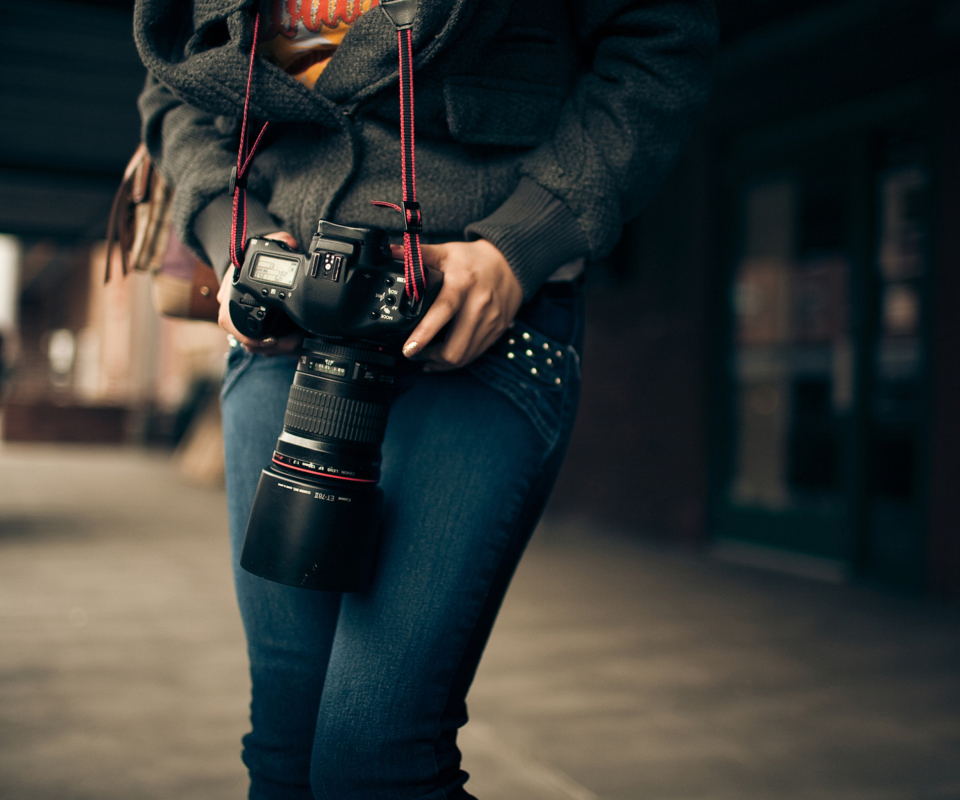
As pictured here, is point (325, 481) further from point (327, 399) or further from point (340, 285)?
point (340, 285)

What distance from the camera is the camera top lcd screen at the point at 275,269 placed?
0.81 m

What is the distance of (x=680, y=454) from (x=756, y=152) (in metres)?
1.85

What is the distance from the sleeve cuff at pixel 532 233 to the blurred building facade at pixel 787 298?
3.79 m

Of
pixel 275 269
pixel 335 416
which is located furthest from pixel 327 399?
pixel 275 269

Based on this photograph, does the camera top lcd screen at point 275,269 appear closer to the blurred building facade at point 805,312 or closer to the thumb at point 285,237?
the thumb at point 285,237

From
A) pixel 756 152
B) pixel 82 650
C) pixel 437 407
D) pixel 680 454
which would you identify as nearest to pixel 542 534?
pixel 680 454

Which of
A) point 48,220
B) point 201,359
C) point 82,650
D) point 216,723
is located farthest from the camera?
point 201,359

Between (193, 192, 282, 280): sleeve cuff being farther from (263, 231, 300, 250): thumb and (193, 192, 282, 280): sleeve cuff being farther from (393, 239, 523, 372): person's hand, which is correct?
(393, 239, 523, 372): person's hand

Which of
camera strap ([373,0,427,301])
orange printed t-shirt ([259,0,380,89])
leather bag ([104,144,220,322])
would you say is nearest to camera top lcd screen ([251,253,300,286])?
camera strap ([373,0,427,301])

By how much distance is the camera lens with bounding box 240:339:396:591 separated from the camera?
2.68 feet

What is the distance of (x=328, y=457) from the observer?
2.72 feet

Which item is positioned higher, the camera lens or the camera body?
the camera body

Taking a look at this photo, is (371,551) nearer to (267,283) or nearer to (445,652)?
(445,652)

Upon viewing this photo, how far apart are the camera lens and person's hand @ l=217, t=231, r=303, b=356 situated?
0.05 m
